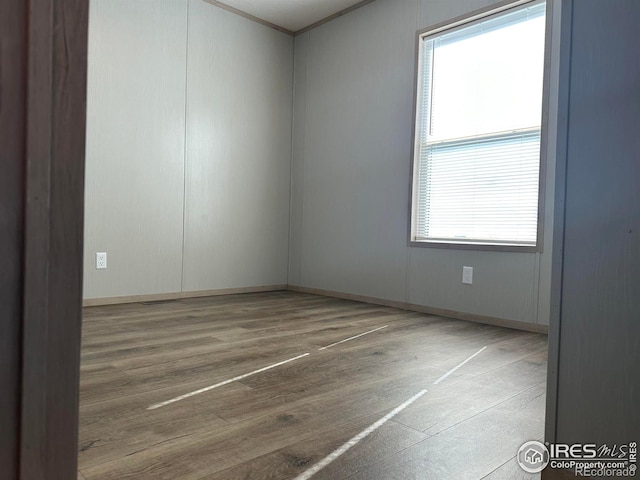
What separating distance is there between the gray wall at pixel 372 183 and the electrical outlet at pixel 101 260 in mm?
1707

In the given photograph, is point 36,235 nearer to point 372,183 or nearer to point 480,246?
point 480,246

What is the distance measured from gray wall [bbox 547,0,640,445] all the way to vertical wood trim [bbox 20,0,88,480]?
95 cm

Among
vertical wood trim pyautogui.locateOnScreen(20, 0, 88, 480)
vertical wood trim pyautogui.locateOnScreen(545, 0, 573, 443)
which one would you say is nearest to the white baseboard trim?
vertical wood trim pyautogui.locateOnScreen(545, 0, 573, 443)

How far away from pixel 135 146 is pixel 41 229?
125 inches

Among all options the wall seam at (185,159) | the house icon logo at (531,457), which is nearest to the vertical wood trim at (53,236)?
the house icon logo at (531,457)

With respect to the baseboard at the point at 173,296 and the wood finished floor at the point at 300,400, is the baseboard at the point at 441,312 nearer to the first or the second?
the wood finished floor at the point at 300,400

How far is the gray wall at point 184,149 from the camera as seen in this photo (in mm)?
3393

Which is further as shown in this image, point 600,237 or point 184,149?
point 184,149

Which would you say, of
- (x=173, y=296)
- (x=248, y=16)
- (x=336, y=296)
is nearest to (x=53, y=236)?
(x=173, y=296)

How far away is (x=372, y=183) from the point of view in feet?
12.6

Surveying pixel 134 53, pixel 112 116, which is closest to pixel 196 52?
pixel 134 53

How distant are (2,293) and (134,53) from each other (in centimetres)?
341

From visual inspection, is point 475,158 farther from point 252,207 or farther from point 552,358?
point 552,358

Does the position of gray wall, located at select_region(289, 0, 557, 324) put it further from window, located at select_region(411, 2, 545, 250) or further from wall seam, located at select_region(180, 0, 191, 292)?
wall seam, located at select_region(180, 0, 191, 292)
